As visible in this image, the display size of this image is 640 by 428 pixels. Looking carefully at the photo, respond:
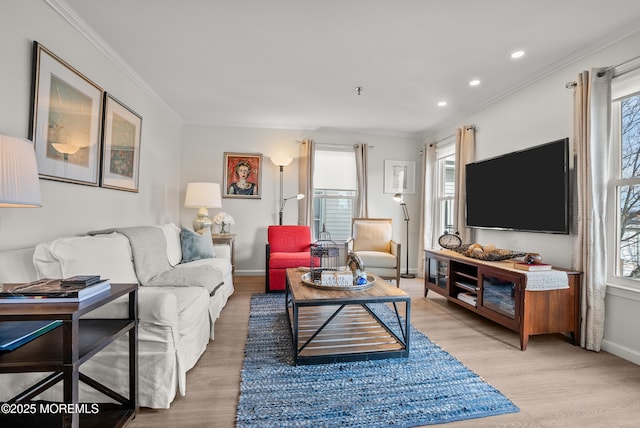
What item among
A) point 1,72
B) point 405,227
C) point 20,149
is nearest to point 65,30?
point 1,72

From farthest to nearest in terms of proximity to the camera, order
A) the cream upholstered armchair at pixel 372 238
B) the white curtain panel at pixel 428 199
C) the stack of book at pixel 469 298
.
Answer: the white curtain panel at pixel 428 199 < the cream upholstered armchair at pixel 372 238 < the stack of book at pixel 469 298

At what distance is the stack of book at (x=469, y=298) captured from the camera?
9.59 feet

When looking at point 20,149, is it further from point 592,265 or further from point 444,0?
point 592,265

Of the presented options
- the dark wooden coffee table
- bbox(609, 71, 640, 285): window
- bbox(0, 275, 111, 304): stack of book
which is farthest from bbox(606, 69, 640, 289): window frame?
bbox(0, 275, 111, 304): stack of book

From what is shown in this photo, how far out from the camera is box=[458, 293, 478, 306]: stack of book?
292cm

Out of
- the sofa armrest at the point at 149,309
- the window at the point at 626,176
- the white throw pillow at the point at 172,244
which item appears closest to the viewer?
the sofa armrest at the point at 149,309

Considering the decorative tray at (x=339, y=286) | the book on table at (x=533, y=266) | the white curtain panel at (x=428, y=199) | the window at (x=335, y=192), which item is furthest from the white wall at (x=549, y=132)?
the window at (x=335, y=192)

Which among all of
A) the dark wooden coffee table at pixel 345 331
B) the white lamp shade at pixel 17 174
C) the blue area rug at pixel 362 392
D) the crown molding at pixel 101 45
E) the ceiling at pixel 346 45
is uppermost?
the ceiling at pixel 346 45

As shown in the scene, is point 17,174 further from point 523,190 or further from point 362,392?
point 523,190

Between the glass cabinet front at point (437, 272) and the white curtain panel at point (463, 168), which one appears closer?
the glass cabinet front at point (437, 272)

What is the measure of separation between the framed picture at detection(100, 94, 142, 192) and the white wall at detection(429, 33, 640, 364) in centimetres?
397

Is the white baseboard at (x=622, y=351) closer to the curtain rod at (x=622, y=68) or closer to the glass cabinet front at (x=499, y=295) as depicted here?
the glass cabinet front at (x=499, y=295)

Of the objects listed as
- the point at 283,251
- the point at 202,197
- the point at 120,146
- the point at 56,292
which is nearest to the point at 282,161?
the point at 202,197

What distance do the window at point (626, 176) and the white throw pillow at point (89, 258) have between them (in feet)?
12.2
